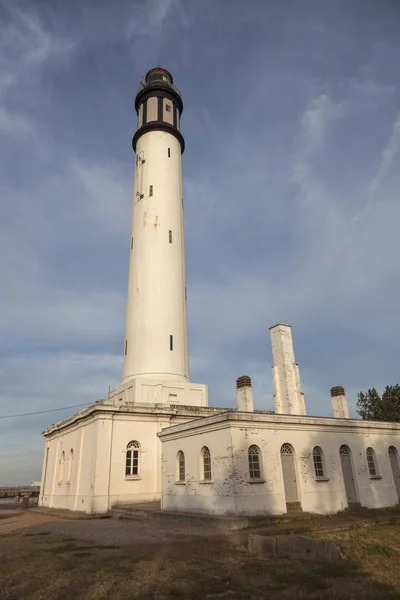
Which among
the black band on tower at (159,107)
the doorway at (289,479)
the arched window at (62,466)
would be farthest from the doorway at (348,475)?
the black band on tower at (159,107)

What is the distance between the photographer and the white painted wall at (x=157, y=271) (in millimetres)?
29016

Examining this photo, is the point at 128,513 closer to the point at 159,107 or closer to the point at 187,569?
the point at 187,569

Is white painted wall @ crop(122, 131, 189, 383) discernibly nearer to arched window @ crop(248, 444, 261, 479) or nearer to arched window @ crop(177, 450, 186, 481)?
arched window @ crop(177, 450, 186, 481)

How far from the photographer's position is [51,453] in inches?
1252

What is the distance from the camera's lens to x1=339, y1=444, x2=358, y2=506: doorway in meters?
19.8

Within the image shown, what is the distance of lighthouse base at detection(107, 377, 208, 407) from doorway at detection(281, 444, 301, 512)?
10.3 m

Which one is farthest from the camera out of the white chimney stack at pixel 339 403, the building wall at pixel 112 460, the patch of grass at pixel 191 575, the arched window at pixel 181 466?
the white chimney stack at pixel 339 403

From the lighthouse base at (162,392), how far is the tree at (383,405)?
1745 centimetres

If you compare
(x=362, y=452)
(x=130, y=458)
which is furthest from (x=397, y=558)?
(x=130, y=458)

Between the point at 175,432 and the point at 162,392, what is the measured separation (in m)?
6.80

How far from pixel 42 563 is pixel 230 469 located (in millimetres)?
8110

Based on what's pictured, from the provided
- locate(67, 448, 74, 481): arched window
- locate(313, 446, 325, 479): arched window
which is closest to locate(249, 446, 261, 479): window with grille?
locate(313, 446, 325, 479): arched window

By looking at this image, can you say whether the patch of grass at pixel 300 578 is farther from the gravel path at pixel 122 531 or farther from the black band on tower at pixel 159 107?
the black band on tower at pixel 159 107

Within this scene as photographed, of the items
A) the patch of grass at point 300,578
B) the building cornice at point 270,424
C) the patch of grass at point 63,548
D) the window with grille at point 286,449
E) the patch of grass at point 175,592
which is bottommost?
the patch of grass at point 175,592
